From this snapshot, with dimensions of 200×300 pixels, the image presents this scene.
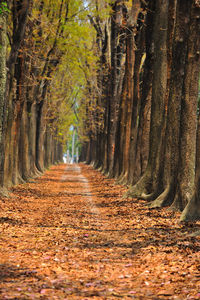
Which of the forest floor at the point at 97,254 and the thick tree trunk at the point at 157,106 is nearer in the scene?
the forest floor at the point at 97,254

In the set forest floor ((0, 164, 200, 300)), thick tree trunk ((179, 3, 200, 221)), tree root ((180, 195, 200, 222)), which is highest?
thick tree trunk ((179, 3, 200, 221))

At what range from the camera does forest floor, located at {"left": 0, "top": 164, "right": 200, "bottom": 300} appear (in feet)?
19.0

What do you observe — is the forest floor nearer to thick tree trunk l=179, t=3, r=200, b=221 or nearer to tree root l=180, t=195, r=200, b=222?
tree root l=180, t=195, r=200, b=222

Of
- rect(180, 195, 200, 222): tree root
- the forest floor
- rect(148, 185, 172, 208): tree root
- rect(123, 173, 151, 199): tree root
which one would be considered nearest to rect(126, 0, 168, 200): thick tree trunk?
rect(123, 173, 151, 199): tree root

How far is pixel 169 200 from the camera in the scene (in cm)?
1393

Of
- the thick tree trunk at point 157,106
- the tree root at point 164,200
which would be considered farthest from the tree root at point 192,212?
the thick tree trunk at point 157,106

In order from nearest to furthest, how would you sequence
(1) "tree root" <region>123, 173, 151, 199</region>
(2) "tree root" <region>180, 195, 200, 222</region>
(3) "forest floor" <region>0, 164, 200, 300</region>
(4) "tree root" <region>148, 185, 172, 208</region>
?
(3) "forest floor" <region>0, 164, 200, 300</region>, (2) "tree root" <region>180, 195, 200, 222</region>, (4) "tree root" <region>148, 185, 172, 208</region>, (1) "tree root" <region>123, 173, 151, 199</region>

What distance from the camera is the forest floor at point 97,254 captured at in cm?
578

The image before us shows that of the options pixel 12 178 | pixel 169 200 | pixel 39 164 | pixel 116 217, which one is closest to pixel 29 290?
pixel 116 217

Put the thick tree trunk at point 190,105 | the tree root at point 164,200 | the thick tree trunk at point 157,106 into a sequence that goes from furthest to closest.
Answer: the thick tree trunk at point 157,106 < the tree root at point 164,200 < the thick tree trunk at point 190,105

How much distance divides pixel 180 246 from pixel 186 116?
482cm

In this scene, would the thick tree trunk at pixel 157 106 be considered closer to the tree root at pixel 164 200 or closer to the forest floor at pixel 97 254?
the tree root at pixel 164 200

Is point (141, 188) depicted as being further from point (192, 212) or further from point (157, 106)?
point (192, 212)

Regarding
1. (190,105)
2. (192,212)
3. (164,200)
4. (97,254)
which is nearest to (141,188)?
(164,200)
